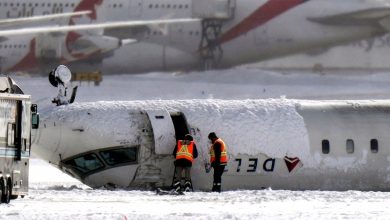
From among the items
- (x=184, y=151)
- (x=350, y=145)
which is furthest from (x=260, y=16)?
(x=184, y=151)

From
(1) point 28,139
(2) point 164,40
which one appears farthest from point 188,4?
(1) point 28,139

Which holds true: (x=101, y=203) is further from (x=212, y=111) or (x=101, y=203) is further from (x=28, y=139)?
(x=212, y=111)

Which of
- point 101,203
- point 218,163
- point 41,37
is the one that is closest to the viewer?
point 101,203

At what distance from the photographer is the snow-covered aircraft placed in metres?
34.6

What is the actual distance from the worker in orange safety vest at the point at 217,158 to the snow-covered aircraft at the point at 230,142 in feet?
1.72

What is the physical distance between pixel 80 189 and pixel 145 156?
161 cm

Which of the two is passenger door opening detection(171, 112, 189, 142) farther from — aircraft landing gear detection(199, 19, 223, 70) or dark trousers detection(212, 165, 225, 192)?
aircraft landing gear detection(199, 19, 223, 70)

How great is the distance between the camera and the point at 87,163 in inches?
1366

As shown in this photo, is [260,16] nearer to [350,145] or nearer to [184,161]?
[350,145]

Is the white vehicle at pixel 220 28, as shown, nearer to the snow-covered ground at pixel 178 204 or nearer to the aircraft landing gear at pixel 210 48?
the aircraft landing gear at pixel 210 48

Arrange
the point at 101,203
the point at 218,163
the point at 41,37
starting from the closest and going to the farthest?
the point at 101,203, the point at 218,163, the point at 41,37

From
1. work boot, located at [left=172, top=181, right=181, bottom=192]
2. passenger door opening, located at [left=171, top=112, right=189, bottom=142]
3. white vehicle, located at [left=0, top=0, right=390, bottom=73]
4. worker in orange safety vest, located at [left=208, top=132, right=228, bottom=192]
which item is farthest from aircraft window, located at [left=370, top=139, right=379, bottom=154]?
white vehicle, located at [left=0, top=0, right=390, bottom=73]

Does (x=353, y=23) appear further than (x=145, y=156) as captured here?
Yes

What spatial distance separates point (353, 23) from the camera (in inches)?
2783
